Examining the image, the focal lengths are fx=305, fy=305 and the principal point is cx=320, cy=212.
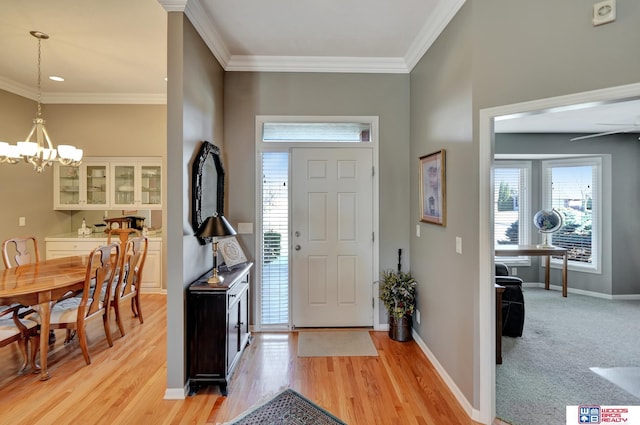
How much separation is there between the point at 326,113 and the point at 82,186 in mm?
4094

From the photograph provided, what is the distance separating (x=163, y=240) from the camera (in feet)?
15.4

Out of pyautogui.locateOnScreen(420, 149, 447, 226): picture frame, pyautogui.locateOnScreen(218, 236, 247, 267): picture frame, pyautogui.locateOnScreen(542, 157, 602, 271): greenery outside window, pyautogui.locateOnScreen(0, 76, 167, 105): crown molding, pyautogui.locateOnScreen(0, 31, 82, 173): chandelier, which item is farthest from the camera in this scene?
pyautogui.locateOnScreen(542, 157, 602, 271): greenery outside window

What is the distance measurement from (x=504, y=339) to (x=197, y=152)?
11.9 ft

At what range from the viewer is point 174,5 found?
2.26 metres

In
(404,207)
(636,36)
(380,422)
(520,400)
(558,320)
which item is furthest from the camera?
(558,320)

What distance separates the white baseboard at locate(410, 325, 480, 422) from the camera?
208 centimetres

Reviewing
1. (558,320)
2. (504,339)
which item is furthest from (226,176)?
(558,320)

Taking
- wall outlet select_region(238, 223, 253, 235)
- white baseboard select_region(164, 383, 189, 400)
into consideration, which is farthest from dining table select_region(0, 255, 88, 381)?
wall outlet select_region(238, 223, 253, 235)

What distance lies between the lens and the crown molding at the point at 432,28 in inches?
92.5

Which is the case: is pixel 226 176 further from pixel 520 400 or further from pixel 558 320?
pixel 558 320

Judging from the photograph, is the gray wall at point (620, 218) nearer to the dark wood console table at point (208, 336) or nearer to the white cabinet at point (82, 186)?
the dark wood console table at point (208, 336)

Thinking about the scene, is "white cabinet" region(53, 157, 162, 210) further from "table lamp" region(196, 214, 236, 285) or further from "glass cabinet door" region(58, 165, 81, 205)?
"table lamp" region(196, 214, 236, 285)

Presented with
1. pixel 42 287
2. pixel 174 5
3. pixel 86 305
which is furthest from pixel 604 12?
pixel 86 305

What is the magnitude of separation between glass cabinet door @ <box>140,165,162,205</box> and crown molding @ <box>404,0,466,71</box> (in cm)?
398
